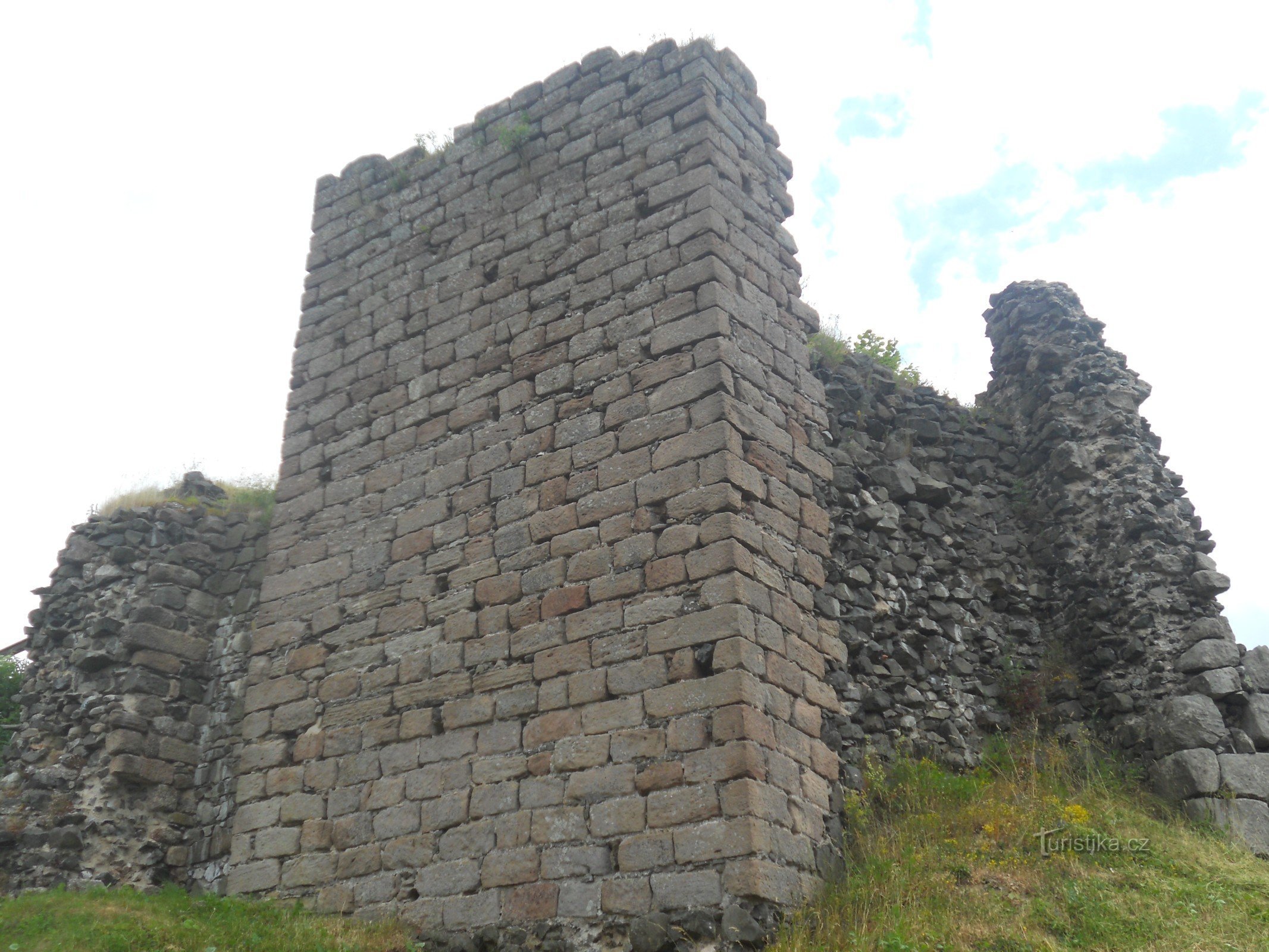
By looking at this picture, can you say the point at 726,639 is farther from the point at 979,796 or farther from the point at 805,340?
the point at 805,340

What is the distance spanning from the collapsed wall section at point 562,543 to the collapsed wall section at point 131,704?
0.83 metres

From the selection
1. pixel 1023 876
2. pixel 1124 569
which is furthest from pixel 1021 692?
pixel 1023 876

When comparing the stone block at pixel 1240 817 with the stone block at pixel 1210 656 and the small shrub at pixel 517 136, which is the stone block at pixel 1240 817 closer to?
the stone block at pixel 1210 656

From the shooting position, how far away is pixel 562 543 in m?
6.80

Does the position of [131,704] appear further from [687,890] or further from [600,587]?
[687,890]

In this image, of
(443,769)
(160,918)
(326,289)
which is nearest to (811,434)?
(443,769)

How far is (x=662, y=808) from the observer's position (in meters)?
5.74

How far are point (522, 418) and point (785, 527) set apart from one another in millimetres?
1886

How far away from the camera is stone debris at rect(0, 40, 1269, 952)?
6074 millimetres

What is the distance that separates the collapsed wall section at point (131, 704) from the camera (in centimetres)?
779

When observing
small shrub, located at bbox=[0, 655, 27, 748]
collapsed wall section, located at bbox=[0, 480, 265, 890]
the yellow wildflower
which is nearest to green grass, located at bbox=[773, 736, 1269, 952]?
the yellow wildflower

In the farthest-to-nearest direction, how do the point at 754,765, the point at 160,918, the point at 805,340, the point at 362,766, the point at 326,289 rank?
the point at 326,289 → the point at 805,340 → the point at 362,766 → the point at 160,918 → the point at 754,765

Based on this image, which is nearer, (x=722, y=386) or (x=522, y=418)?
(x=722, y=386)

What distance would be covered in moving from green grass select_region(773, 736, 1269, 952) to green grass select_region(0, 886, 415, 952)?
2532 mm
